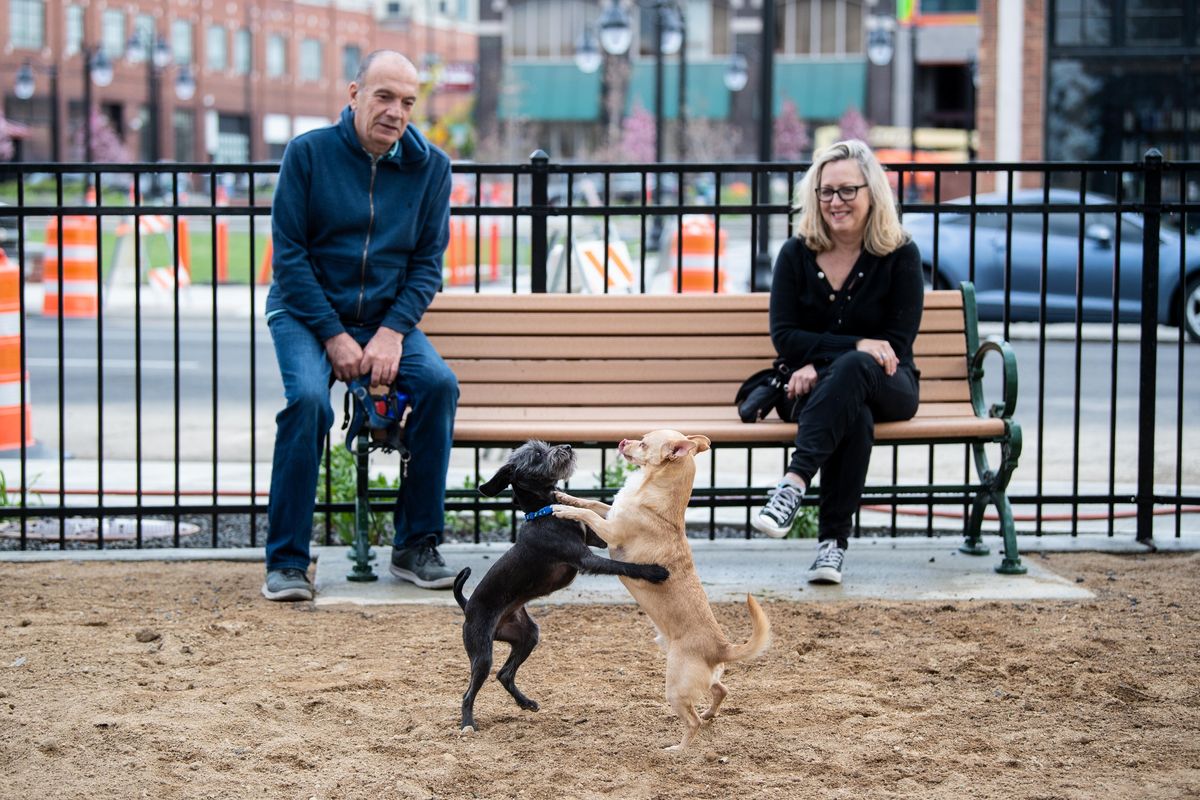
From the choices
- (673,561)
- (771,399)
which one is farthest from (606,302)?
(673,561)

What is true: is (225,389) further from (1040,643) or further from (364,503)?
(1040,643)

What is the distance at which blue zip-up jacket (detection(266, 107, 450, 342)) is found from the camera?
5.39 m

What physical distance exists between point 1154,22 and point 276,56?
5692 centimetres

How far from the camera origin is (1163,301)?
1656cm

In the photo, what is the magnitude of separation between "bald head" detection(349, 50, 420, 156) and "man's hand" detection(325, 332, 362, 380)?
27.1 inches

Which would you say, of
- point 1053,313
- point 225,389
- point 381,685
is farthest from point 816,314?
point 1053,313

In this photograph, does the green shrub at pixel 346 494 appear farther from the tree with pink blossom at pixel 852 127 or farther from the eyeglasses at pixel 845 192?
the tree with pink blossom at pixel 852 127

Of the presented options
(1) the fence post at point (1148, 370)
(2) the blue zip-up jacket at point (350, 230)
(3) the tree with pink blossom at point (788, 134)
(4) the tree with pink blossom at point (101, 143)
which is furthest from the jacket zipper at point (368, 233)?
(4) the tree with pink blossom at point (101, 143)

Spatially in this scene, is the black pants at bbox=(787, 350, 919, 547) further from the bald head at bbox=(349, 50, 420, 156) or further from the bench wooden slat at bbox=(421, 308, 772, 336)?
the bald head at bbox=(349, 50, 420, 156)

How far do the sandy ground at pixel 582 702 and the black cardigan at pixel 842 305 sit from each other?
1.00m

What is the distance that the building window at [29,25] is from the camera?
194 ft

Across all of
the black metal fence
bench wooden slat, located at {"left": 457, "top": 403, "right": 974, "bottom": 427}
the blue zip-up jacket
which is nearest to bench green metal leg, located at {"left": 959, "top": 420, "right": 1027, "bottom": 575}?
bench wooden slat, located at {"left": 457, "top": 403, "right": 974, "bottom": 427}

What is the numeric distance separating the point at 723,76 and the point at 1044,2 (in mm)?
44589

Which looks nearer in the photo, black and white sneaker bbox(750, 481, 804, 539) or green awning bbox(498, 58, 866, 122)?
black and white sneaker bbox(750, 481, 804, 539)
